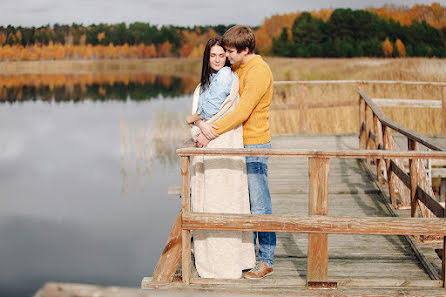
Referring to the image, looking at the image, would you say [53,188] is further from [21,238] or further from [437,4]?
[437,4]

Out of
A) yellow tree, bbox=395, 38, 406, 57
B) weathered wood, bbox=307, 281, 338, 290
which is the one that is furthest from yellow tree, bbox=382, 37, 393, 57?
weathered wood, bbox=307, 281, 338, 290

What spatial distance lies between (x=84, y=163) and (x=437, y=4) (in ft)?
158

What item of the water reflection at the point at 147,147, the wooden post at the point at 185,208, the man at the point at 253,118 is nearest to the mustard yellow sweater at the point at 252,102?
the man at the point at 253,118

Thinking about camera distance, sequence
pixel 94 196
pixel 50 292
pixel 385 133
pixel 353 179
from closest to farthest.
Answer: pixel 50 292
pixel 385 133
pixel 353 179
pixel 94 196

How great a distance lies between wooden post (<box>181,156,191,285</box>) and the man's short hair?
0.79m

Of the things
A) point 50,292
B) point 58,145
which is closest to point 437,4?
point 58,145

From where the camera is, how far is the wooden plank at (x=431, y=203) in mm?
3977

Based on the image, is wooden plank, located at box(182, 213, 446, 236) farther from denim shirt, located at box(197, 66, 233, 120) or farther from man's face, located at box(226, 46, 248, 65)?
man's face, located at box(226, 46, 248, 65)

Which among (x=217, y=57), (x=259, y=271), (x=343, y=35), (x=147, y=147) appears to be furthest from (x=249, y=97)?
(x=343, y=35)

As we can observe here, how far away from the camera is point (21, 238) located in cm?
1082

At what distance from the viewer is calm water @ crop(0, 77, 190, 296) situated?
369 inches

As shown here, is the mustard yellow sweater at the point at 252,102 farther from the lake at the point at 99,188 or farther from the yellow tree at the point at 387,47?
the yellow tree at the point at 387,47

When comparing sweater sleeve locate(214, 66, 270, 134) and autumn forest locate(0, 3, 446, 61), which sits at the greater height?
autumn forest locate(0, 3, 446, 61)

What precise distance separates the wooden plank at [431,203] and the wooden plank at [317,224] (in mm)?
390
